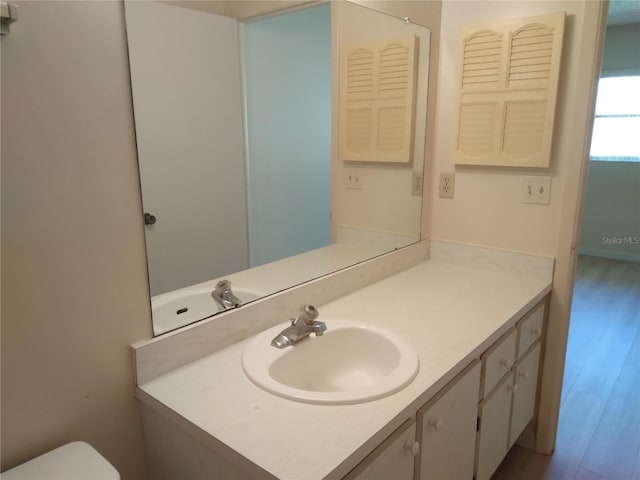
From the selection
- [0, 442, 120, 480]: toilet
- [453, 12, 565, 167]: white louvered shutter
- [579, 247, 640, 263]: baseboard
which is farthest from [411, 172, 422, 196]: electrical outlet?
[579, 247, 640, 263]: baseboard

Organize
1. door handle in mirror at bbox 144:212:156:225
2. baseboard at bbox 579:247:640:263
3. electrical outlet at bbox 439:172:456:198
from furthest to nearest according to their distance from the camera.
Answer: baseboard at bbox 579:247:640:263, electrical outlet at bbox 439:172:456:198, door handle in mirror at bbox 144:212:156:225

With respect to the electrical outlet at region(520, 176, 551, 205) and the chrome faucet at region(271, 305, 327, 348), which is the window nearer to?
the electrical outlet at region(520, 176, 551, 205)

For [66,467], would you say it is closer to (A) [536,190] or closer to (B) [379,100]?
(B) [379,100]

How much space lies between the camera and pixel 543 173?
1893mm

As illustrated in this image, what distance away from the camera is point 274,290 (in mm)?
1528

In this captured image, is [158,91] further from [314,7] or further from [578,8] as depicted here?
[578,8]

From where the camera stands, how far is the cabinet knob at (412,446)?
113 centimetres

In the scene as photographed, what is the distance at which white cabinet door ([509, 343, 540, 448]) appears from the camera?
1.81 metres

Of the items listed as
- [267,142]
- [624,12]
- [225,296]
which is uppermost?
[624,12]

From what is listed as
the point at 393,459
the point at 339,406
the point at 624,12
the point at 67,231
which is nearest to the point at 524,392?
the point at 393,459

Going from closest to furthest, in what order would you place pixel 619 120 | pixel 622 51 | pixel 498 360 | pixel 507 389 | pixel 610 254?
pixel 498 360 → pixel 507 389 → pixel 622 51 → pixel 619 120 → pixel 610 254

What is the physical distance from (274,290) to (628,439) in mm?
1887

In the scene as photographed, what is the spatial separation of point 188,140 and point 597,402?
2456 mm

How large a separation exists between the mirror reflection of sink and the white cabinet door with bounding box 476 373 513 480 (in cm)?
91
